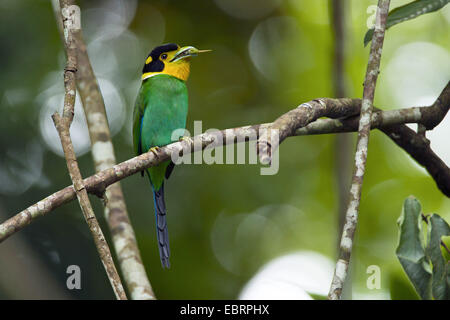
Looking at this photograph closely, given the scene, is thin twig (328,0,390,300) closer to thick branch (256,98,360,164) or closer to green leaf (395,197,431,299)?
thick branch (256,98,360,164)

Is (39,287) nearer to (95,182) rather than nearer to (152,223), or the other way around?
(152,223)

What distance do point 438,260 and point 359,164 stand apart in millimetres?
650

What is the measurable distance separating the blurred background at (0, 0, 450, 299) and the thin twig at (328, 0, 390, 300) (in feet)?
8.12

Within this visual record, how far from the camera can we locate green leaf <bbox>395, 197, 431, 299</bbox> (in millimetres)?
2332

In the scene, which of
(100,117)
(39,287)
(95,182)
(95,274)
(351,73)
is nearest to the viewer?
(95,182)

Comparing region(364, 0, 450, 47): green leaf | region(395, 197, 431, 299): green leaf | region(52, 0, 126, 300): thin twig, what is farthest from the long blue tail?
region(364, 0, 450, 47): green leaf

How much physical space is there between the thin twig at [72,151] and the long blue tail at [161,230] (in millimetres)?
1516

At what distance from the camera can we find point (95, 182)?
231cm

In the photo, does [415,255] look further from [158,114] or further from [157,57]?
[157,57]

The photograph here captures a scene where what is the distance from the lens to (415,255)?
91.7 inches

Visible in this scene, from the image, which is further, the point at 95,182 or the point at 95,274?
the point at 95,274

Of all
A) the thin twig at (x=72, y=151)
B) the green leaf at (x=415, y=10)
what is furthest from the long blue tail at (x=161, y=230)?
the green leaf at (x=415, y=10)
